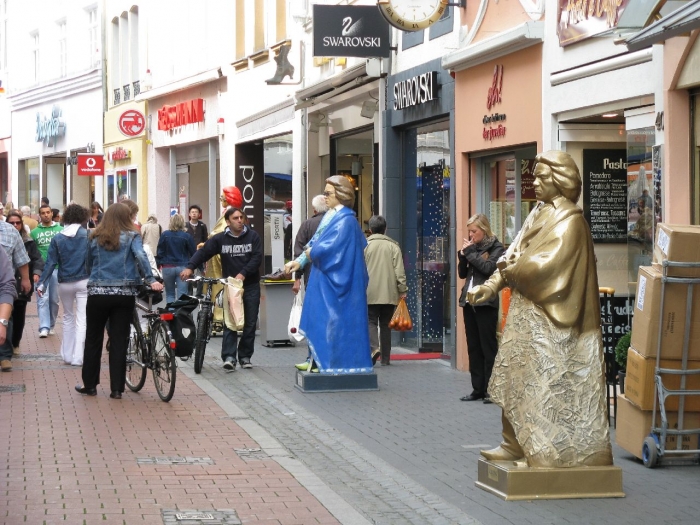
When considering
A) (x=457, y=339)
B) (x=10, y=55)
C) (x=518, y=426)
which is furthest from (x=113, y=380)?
(x=10, y=55)

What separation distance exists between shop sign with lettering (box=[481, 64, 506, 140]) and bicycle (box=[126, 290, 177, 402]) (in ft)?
13.1

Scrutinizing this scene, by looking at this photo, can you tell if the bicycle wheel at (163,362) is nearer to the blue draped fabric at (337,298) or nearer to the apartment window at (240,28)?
the blue draped fabric at (337,298)

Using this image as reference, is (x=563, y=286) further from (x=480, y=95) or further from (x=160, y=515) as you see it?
(x=480, y=95)

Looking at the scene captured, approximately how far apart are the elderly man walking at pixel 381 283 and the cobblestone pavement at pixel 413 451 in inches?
20.1

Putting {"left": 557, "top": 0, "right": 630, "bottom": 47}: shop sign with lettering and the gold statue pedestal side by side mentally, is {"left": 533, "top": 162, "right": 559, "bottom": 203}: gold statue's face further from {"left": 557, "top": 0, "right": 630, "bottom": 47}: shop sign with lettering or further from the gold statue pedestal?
{"left": 557, "top": 0, "right": 630, "bottom": 47}: shop sign with lettering

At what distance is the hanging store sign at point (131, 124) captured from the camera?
3309 cm

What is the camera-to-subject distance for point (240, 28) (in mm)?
26203

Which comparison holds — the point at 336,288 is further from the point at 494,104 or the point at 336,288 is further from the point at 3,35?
the point at 3,35

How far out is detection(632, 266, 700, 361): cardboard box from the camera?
855cm

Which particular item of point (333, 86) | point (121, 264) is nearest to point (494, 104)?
point (121, 264)

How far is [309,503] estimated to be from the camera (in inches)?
300

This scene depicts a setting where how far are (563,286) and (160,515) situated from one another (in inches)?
100

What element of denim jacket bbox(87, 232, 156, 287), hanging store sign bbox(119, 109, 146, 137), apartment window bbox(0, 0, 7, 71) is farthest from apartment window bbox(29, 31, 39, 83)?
denim jacket bbox(87, 232, 156, 287)

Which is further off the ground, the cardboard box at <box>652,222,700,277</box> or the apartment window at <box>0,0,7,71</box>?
the apartment window at <box>0,0,7,71</box>
